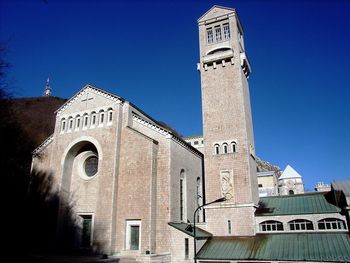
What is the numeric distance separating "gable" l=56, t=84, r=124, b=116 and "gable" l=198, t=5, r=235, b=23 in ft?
44.0

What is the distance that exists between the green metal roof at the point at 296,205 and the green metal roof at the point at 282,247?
1893 mm

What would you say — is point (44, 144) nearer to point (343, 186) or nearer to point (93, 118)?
point (93, 118)

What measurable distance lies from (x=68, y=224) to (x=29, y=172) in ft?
28.4

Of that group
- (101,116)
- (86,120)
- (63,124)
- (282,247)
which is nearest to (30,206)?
(63,124)

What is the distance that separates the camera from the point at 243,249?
75.4ft

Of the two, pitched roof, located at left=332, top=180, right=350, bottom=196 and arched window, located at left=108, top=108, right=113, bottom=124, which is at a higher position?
arched window, located at left=108, top=108, right=113, bottom=124

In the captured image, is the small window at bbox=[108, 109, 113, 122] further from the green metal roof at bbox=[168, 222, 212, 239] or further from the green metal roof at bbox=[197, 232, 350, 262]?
the green metal roof at bbox=[197, 232, 350, 262]

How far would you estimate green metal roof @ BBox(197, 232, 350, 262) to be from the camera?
2053cm

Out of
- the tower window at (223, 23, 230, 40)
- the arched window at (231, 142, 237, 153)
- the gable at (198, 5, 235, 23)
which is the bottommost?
the arched window at (231, 142, 237, 153)

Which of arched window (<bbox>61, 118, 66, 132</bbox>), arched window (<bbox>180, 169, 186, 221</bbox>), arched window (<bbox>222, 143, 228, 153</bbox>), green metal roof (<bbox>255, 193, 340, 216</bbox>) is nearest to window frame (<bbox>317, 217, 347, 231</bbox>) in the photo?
green metal roof (<bbox>255, 193, 340, 216</bbox>)

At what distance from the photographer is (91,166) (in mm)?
31266

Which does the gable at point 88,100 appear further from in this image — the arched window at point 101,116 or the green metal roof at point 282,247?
the green metal roof at point 282,247

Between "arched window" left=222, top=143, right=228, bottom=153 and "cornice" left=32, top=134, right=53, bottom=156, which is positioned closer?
"arched window" left=222, top=143, right=228, bottom=153

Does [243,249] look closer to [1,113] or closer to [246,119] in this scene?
[246,119]
